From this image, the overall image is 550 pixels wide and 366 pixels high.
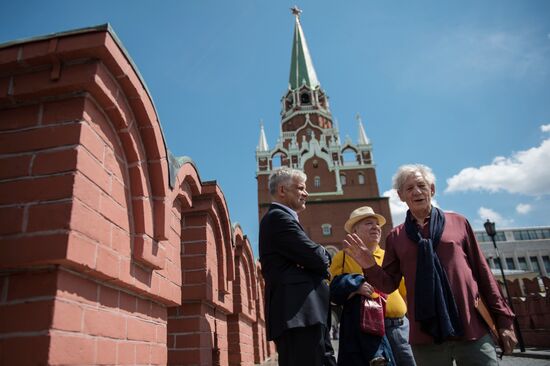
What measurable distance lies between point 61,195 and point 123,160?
0.64 metres

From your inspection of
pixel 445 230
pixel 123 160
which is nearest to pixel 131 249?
pixel 123 160

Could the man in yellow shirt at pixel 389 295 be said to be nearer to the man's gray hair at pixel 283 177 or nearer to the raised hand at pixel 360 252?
the raised hand at pixel 360 252

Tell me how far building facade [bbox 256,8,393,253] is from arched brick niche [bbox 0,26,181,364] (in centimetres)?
3222

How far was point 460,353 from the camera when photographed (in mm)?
2340

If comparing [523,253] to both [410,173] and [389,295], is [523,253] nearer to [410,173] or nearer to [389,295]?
[389,295]

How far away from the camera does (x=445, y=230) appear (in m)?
2.64

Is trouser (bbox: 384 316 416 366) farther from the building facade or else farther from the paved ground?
the building facade

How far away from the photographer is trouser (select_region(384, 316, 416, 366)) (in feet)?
10.8

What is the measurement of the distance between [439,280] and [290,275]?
1.00m

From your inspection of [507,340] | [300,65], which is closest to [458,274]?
[507,340]

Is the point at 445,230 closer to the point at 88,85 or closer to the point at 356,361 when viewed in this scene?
the point at 356,361

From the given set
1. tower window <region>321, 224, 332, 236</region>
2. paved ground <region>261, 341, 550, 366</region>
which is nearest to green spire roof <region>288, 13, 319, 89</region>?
tower window <region>321, 224, 332, 236</region>

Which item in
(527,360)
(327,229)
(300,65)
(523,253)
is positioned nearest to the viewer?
(527,360)

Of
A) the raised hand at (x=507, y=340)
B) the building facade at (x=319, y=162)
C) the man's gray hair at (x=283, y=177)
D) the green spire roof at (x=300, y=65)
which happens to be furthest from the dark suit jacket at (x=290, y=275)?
the green spire roof at (x=300, y=65)
